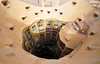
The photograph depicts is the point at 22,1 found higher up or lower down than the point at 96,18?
higher up

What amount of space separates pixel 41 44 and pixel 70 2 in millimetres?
11795

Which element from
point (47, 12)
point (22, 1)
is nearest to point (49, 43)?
point (47, 12)

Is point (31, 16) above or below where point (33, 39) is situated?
above

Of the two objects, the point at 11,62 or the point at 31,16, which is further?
the point at 31,16

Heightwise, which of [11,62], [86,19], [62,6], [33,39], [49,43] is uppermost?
[62,6]

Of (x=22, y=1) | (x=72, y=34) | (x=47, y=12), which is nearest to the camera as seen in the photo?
(x=72, y=34)

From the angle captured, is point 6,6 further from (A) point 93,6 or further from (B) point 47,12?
(A) point 93,6

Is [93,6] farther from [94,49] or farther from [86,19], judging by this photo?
[94,49]

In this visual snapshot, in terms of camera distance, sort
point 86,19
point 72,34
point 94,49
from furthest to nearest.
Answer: point 86,19
point 72,34
point 94,49

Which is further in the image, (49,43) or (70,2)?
(49,43)

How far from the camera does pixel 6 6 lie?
1619cm

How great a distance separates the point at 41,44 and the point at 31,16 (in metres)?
7.61

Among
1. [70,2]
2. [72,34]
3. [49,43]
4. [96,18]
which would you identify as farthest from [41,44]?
[96,18]

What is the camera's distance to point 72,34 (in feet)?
46.9
